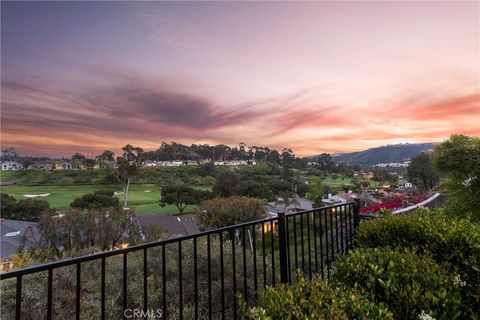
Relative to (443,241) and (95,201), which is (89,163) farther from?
(443,241)

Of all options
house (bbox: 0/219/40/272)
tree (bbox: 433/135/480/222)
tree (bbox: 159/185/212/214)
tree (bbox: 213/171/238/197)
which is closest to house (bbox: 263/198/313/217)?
tree (bbox: 213/171/238/197)

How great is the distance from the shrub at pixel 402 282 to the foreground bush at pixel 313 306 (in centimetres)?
28

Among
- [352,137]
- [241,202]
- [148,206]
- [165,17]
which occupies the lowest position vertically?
[148,206]

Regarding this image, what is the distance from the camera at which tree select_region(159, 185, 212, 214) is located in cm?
4088

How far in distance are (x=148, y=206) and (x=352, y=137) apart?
111ft

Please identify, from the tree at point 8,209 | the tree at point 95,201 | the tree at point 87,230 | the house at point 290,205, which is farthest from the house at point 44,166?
the house at point 290,205

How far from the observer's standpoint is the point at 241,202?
79.6ft

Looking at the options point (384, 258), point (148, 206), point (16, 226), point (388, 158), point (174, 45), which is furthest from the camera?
point (388, 158)

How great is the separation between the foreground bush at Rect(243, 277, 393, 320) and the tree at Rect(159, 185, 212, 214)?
40259 mm

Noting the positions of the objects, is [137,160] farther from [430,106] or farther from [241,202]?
[430,106]

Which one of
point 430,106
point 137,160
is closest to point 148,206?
point 137,160

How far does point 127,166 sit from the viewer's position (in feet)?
160

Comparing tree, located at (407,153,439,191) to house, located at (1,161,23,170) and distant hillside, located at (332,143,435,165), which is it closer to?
house, located at (1,161,23,170)

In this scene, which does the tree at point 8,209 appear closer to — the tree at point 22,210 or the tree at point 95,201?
the tree at point 22,210
